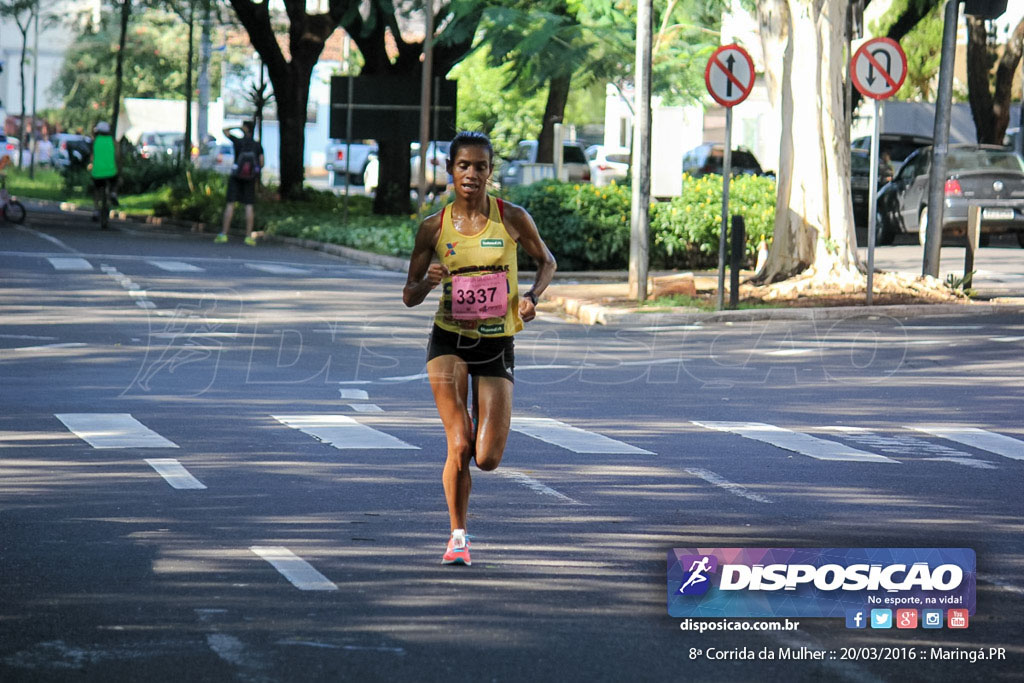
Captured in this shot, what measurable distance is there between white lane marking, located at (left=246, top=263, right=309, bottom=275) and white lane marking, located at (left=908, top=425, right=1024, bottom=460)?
1335 centimetres

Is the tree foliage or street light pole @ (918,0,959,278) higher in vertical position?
the tree foliage

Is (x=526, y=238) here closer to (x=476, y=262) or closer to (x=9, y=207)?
(x=476, y=262)

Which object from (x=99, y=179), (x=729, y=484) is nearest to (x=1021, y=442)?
(x=729, y=484)

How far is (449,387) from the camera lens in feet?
23.3

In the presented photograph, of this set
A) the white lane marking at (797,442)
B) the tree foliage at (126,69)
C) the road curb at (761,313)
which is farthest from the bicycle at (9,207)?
the tree foliage at (126,69)

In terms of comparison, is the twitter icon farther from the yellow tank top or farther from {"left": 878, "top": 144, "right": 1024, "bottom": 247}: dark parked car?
{"left": 878, "top": 144, "right": 1024, "bottom": 247}: dark parked car

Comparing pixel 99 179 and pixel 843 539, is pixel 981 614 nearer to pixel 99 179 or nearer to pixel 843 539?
pixel 843 539

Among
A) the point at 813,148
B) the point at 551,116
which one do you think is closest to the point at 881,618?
the point at 813,148

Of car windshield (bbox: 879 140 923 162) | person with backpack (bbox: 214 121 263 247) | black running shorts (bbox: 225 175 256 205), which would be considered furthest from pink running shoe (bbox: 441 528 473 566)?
car windshield (bbox: 879 140 923 162)

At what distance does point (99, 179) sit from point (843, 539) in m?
25.9

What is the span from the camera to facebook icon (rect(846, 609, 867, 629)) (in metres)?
6.14

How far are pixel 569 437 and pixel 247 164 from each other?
17.7m

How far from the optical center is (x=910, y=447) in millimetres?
11094

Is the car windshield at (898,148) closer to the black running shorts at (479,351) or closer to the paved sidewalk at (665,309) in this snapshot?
the paved sidewalk at (665,309)
